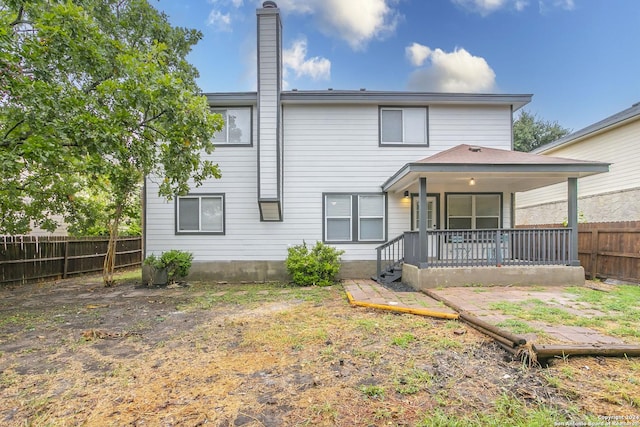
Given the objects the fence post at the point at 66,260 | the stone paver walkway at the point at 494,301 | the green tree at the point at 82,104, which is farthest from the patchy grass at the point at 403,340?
the fence post at the point at 66,260

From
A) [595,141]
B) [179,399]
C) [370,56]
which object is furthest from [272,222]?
[595,141]

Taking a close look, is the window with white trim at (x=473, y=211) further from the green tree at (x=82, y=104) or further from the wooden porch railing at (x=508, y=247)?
the green tree at (x=82, y=104)

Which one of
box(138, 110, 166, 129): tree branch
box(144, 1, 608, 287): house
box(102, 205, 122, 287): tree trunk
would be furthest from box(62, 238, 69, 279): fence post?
box(138, 110, 166, 129): tree branch

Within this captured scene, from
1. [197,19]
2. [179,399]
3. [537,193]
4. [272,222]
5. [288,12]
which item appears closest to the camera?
[179,399]

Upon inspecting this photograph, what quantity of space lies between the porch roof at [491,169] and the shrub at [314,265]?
8.39 feet

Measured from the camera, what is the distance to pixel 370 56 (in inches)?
614

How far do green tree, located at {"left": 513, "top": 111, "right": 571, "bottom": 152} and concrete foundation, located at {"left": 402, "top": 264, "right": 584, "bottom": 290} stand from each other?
21413mm

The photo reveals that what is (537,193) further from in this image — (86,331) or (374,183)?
(86,331)

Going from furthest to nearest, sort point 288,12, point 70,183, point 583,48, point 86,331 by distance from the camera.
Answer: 1. point 583,48
2. point 288,12
3. point 70,183
4. point 86,331

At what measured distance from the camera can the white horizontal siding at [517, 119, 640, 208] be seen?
34.6 ft

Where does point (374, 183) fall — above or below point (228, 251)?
above

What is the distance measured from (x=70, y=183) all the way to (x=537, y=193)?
1792cm

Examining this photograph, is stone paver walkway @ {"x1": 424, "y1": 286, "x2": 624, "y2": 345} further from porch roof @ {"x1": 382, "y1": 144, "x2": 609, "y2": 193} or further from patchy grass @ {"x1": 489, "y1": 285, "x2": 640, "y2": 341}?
porch roof @ {"x1": 382, "y1": 144, "x2": 609, "y2": 193}

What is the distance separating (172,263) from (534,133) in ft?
92.7
